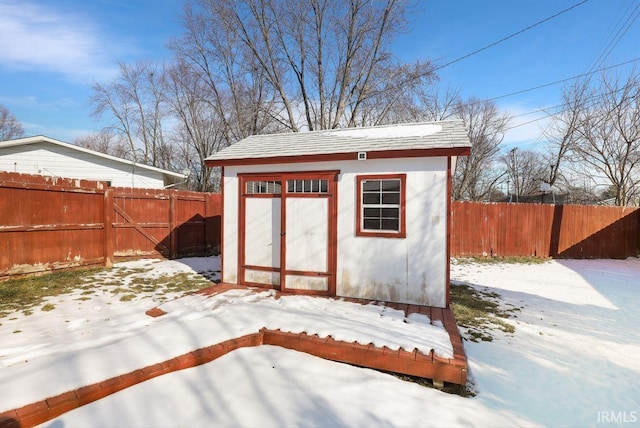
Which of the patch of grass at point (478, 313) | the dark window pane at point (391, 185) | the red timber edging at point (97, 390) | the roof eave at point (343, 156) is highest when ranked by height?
the roof eave at point (343, 156)

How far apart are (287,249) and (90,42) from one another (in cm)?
900

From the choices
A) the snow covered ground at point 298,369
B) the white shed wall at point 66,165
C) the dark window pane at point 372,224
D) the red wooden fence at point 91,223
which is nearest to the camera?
the snow covered ground at point 298,369

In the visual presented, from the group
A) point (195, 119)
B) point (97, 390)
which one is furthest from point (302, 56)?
point (97, 390)

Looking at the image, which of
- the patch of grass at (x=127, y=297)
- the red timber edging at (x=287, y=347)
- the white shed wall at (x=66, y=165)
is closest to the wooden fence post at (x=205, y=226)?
the white shed wall at (x=66, y=165)

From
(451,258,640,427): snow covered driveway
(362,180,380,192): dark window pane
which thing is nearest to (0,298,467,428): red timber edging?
(451,258,640,427): snow covered driveway

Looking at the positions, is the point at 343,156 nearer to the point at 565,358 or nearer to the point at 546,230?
the point at 565,358

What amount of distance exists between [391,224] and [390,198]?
17.0 inches

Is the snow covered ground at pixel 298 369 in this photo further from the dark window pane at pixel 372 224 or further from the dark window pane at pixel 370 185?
the dark window pane at pixel 370 185

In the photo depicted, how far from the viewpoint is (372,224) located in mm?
5000

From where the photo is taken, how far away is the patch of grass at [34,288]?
4.64m

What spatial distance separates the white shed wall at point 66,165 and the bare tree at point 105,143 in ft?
51.7

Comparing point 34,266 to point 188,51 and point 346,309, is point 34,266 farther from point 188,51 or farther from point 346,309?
point 188,51

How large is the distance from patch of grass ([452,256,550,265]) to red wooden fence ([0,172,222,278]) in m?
8.56

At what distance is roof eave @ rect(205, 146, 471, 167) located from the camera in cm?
443
